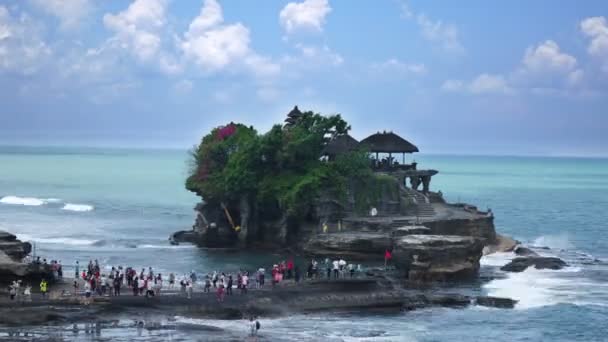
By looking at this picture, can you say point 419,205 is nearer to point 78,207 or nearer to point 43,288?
point 43,288

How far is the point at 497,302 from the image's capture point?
52.5m

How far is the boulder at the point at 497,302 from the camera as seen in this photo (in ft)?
172

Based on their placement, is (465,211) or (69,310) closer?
(69,310)

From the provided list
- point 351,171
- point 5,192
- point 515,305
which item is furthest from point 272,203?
point 5,192

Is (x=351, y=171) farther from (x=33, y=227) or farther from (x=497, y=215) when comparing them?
(x=497, y=215)

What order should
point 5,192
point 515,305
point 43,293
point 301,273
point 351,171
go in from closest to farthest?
point 43,293
point 515,305
point 301,273
point 351,171
point 5,192

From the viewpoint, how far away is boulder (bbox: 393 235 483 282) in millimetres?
58844

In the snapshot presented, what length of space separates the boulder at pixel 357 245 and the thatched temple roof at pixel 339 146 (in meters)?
9.90

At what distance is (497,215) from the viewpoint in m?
113

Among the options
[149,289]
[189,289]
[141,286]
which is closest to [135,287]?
[141,286]

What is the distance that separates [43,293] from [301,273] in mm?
17653

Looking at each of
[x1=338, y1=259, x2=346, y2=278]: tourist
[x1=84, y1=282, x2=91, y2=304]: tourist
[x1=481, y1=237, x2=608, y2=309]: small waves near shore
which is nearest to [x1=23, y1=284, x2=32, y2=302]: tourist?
[x1=84, y1=282, x2=91, y2=304]: tourist

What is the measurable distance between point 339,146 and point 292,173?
16.3ft

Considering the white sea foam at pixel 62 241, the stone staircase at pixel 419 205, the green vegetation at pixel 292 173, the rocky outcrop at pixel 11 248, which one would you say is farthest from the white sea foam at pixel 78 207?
the rocky outcrop at pixel 11 248
